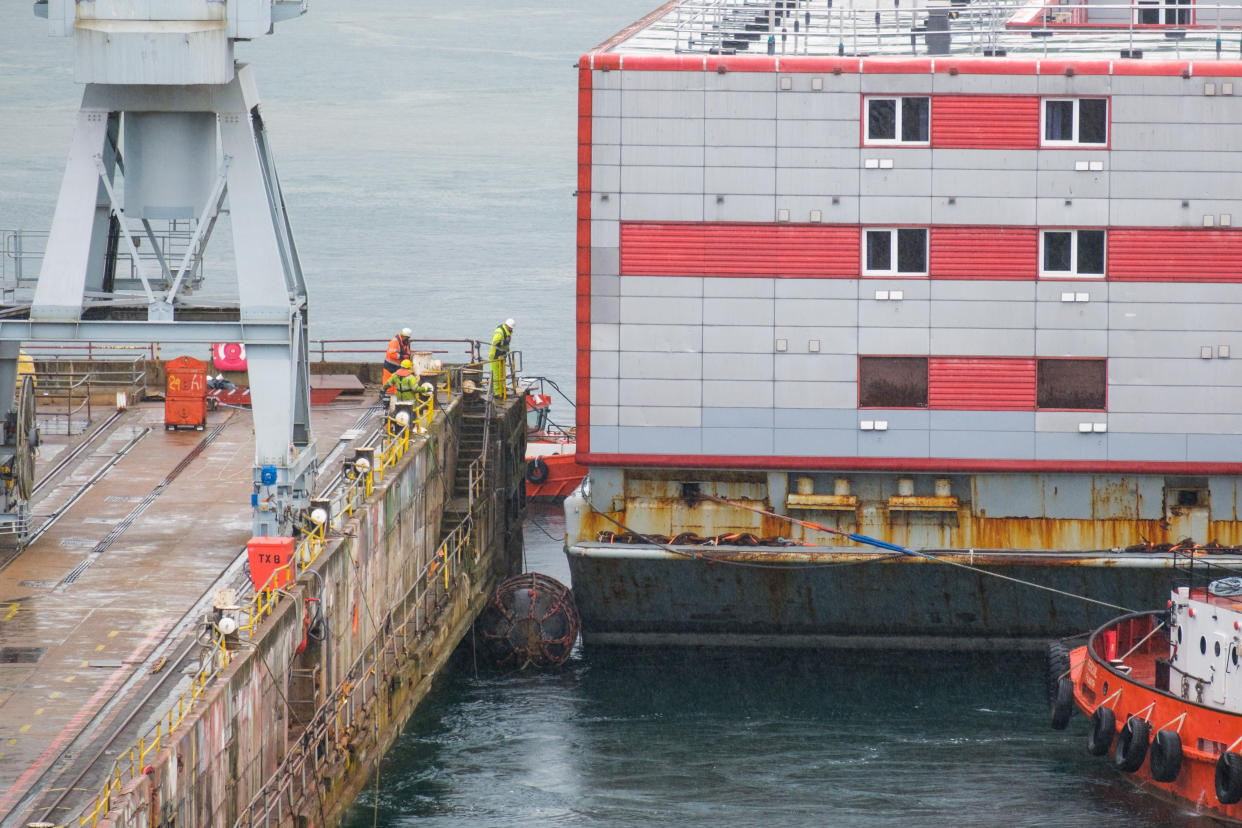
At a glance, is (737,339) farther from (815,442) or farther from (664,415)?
(815,442)

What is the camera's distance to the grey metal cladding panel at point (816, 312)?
3822 centimetres

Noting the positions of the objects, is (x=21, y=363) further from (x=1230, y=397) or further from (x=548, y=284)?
(x=548, y=284)

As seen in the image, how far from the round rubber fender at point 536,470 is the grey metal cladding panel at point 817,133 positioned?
19.1 m

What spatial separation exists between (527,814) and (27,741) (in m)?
10.5

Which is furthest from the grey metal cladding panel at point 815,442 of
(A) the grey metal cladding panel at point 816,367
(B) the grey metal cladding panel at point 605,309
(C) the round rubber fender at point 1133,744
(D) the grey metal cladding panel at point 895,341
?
(C) the round rubber fender at point 1133,744

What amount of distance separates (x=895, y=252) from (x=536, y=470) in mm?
19064

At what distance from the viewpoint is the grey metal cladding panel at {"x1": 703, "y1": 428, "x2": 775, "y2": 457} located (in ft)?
127

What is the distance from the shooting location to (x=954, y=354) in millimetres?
38344

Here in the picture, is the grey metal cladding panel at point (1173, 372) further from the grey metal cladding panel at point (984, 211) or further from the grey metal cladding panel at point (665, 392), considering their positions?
the grey metal cladding panel at point (665, 392)

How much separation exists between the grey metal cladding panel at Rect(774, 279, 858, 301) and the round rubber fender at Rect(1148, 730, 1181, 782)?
10.8m

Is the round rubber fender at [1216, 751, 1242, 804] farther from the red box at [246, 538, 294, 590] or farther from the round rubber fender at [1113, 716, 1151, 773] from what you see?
the red box at [246, 538, 294, 590]

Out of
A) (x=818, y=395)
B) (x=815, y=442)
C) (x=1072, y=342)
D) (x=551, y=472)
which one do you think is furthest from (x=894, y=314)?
(x=551, y=472)

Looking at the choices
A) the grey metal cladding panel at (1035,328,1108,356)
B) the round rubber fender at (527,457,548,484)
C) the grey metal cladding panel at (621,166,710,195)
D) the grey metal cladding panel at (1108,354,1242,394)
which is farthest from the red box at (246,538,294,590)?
the round rubber fender at (527,457,548,484)

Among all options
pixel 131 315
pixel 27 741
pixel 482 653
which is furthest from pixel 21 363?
pixel 27 741
